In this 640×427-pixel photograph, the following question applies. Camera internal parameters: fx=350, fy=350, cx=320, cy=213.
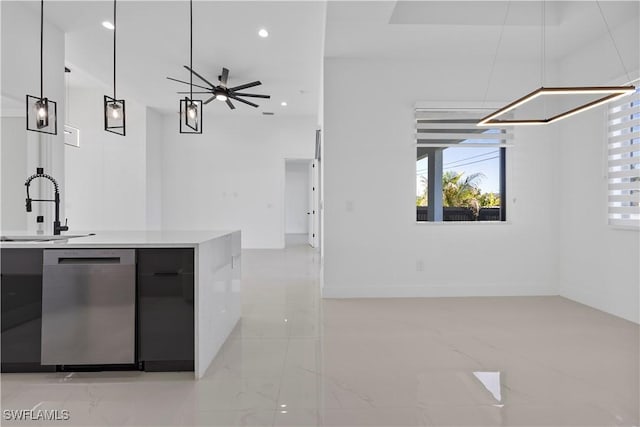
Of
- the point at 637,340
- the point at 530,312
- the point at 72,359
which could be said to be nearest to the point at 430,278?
the point at 530,312

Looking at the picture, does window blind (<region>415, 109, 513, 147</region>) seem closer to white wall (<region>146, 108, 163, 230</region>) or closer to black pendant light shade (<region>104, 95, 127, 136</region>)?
black pendant light shade (<region>104, 95, 127, 136</region>)

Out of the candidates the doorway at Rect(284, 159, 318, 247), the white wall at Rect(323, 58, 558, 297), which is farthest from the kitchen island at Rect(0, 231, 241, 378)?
the doorway at Rect(284, 159, 318, 247)

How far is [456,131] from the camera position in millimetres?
4441

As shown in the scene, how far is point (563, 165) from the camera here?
4.29 m

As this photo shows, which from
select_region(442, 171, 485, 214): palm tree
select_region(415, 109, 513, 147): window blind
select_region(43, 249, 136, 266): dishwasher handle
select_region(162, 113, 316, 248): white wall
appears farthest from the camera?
select_region(162, 113, 316, 248): white wall

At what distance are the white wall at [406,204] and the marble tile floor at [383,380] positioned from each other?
2.76 ft

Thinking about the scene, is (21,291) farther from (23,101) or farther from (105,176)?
(105,176)

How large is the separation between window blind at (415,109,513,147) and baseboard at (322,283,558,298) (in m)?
1.77

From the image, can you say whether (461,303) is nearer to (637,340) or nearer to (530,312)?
(530,312)

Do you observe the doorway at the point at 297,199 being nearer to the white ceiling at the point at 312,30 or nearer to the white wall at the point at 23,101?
the white ceiling at the point at 312,30

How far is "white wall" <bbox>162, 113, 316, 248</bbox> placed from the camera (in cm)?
859

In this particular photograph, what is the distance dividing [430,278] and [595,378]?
2144 millimetres

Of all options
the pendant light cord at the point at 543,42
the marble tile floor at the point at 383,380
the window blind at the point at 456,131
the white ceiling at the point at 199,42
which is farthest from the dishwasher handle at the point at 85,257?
the pendant light cord at the point at 543,42

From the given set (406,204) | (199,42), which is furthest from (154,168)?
(406,204)
